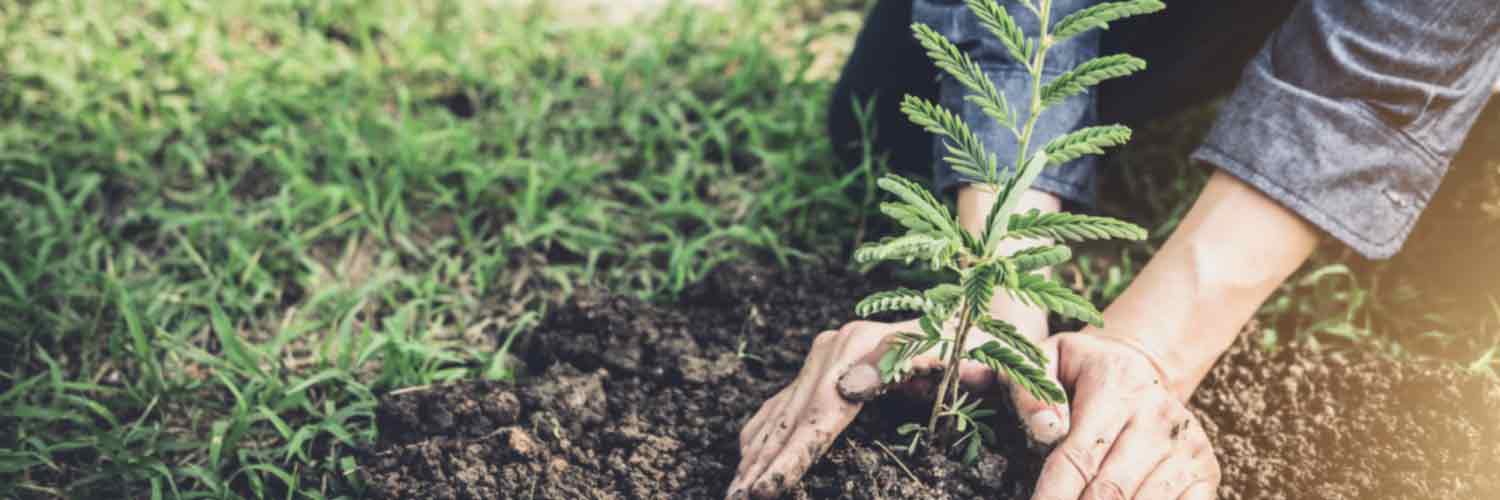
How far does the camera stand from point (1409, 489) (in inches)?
72.7

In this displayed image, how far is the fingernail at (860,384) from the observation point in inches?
66.5

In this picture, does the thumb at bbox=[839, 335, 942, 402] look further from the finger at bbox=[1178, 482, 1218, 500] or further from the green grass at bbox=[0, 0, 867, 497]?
the green grass at bbox=[0, 0, 867, 497]

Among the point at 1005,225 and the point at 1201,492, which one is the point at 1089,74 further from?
the point at 1201,492

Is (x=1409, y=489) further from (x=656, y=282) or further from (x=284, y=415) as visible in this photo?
(x=284, y=415)

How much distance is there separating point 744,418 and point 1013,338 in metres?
0.58

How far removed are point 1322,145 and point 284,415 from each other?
1.92m

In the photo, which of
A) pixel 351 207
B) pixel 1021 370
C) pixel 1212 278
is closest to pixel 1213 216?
pixel 1212 278

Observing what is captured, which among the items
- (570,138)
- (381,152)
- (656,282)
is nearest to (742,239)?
(656,282)

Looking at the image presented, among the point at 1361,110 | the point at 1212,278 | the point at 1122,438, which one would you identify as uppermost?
the point at 1361,110

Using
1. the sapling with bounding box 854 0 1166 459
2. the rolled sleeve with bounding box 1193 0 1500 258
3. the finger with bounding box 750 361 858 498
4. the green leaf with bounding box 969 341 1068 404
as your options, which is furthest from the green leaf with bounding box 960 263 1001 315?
the rolled sleeve with bounding box 1193 0 1500 258

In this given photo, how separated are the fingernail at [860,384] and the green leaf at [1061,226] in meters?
0.33

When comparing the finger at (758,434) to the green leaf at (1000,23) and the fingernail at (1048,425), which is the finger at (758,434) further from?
the green leaf at (1000,23)

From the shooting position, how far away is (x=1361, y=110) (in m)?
1.76

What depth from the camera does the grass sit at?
2201mm
